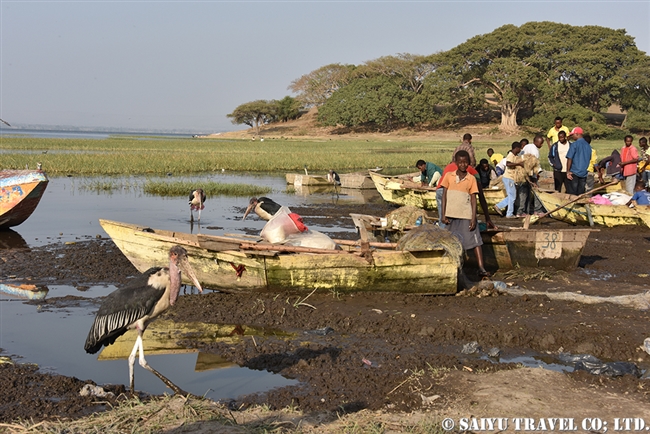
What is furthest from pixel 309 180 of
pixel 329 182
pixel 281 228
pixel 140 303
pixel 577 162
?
pixel 140 303

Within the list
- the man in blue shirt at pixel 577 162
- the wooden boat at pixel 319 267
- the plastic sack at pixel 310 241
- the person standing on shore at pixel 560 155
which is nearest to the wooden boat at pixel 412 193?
the person standing on shore at pixel 560 155

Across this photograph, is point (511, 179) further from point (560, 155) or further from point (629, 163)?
point (629, 163)

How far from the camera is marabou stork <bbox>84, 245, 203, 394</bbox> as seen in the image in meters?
5.05

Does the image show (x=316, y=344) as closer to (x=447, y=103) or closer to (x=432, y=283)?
(x=432, y=283)

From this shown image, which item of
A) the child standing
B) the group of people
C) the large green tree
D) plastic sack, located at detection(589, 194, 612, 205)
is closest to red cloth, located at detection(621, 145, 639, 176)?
the group of people

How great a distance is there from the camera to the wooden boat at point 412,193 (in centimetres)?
1438

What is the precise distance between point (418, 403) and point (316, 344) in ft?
5.25

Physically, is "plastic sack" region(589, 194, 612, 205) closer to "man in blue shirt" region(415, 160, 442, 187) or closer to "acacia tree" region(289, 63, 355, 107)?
"man in blue shirt" region(415, 160, 442, 187)

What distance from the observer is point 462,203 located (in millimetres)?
8102

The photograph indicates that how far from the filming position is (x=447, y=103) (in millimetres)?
60844

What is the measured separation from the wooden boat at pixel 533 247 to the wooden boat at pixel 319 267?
1.55 m

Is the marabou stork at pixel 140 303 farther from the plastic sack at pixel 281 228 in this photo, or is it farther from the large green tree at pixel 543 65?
the large green tree at pixel 543 65

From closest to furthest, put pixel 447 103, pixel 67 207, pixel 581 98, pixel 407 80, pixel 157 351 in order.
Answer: pixel 157 351, pixel 67 207, pixel 581 98, pixel 447 103, pixel 407 80

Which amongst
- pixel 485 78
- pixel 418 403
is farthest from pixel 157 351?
pixel 485 78
